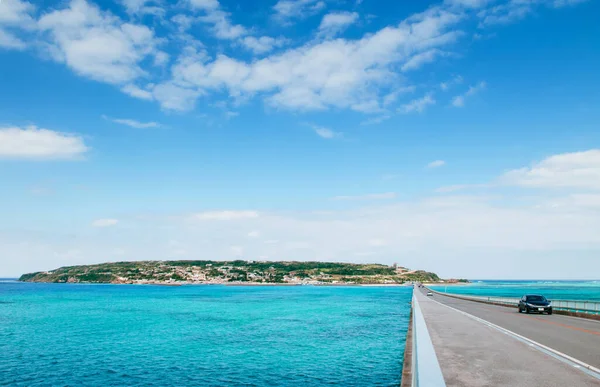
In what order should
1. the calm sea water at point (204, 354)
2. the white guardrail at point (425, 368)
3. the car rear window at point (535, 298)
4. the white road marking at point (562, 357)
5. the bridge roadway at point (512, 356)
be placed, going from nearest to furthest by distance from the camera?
the white guardrail at point (425, 368) < the bridge roadway at point (512, 356) < the white road marking at point (562, 357) < the calm sea water at point (204, 354) < the car rear window at point (535, 298)

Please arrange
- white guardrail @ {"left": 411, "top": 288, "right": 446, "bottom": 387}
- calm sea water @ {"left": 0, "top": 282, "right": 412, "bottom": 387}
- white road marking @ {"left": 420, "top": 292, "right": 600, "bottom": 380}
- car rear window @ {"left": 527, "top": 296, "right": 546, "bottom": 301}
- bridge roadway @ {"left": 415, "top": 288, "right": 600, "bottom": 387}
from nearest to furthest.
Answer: white guardrail @ {"left": 411, "top": 288, "right": 446, "bottom": 387} → bridge roadway @ {"left": 415, "top": 288, "right": 600, "bottom": 387} → white road marking @ {"left": 420, "top": 292, "right": 600, "bottom": 380} → calm sea water @ {"left": 0, "top": 282, "right": 412, "bottom": 387} → car rear window @ {"left": 527, "top": 296, "right": 546, "bottom": 301}

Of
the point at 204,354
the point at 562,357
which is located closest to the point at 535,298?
the point at 562,357

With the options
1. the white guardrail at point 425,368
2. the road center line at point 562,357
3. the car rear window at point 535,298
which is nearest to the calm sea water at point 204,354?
the white guardrail at point 425,368

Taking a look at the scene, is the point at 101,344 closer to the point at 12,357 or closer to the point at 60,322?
the point at 12,357

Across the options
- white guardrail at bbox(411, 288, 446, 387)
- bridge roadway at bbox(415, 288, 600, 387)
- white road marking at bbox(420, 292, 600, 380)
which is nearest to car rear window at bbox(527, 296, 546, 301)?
bridge roadway at bbox(415, 288, 600, 387)

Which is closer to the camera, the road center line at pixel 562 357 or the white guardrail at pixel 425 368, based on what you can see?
the white guardrail at pixel 425 368

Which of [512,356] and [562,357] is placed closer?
[562,357]

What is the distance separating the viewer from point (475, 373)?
12.1 m

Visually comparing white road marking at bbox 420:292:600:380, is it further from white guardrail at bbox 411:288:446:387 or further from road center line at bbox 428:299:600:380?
white guardrail at bbox 411:288:446:387

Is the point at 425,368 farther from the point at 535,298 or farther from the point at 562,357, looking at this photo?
the point at 535,298

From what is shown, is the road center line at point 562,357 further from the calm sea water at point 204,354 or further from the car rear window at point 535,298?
the car rear window at point 535,298

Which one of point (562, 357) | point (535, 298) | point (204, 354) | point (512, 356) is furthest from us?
point (535, 298)

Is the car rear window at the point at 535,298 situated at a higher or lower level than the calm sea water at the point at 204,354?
higher

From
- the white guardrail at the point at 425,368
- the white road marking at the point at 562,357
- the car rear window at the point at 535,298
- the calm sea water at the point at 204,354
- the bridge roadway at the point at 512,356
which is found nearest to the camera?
the white guardrail at the point at 425,368
